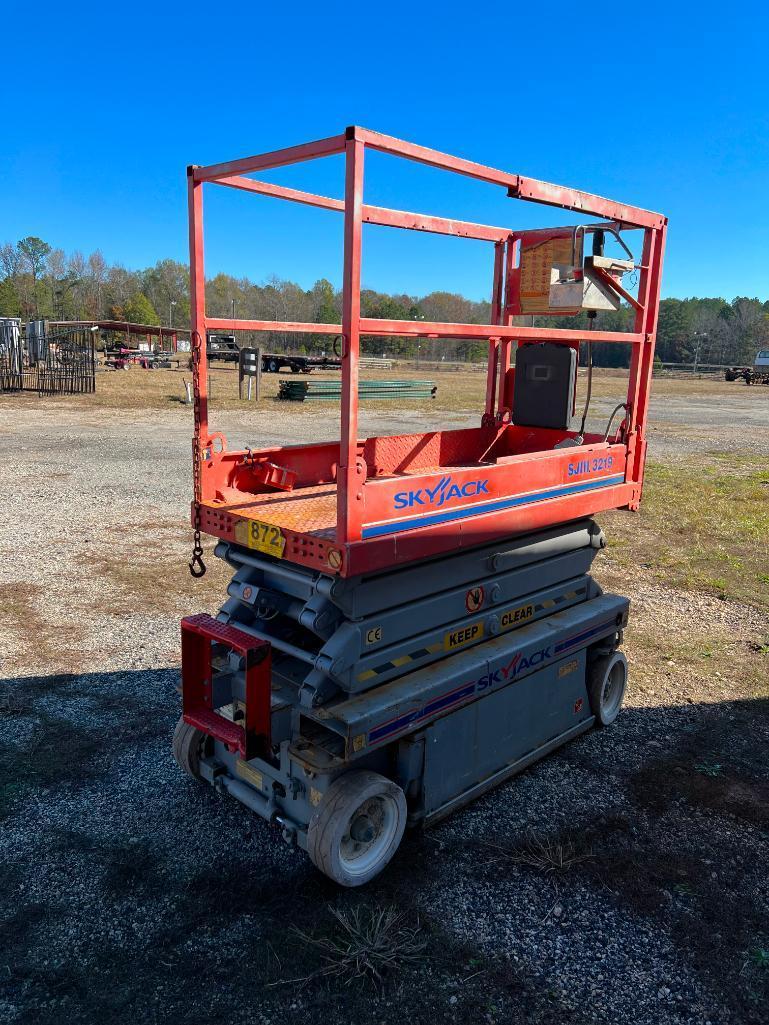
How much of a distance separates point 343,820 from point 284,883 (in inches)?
22.9

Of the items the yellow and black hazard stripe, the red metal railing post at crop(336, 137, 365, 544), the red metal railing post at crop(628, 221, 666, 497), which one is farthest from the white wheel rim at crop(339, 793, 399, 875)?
the red metal railing post at crop(628, 221, 666, 497)

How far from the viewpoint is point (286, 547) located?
380 centimetres

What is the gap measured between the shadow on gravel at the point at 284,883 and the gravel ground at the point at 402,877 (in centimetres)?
1

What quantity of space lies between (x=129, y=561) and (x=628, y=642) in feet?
19.1

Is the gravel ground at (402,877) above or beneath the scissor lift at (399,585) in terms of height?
beneath

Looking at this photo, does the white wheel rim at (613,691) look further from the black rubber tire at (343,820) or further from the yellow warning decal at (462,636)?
the black rubber tire at (343,820)

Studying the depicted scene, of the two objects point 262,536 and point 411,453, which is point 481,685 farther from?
point 411,453

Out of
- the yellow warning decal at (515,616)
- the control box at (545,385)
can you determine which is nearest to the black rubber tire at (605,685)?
the yellow warning decal at (515,616)

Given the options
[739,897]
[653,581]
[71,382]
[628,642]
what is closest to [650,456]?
[653,581]

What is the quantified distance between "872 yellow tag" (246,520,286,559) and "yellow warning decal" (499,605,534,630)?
158 cm

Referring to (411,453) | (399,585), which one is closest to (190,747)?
(399,585)

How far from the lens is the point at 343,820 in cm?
369

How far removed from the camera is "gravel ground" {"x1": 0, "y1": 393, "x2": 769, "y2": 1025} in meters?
3.24

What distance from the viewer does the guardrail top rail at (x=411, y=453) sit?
11.4ft
